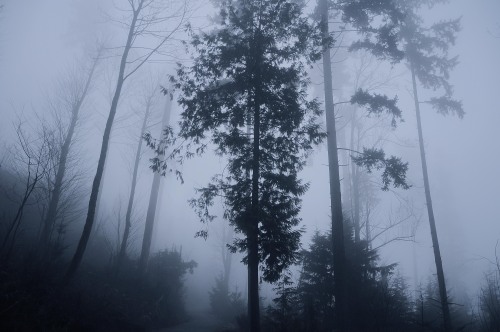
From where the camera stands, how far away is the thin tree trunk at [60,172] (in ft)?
42.5

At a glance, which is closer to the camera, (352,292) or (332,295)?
(352,292)

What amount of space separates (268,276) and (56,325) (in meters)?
5.31

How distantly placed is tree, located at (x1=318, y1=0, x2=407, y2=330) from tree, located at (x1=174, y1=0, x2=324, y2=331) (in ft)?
6.23

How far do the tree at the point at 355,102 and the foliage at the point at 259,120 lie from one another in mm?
1826

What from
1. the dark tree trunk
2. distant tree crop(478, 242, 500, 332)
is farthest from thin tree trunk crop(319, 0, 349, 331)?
distant tree crop(478, 242, 500, 332)

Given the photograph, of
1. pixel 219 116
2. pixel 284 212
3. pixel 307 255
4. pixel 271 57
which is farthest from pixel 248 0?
pixel 307 255

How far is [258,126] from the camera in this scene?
9164mm

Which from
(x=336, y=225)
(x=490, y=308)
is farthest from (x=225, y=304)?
(x=490, y=308)

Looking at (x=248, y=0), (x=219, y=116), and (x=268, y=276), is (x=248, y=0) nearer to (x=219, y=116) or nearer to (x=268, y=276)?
(x=219, y=116)

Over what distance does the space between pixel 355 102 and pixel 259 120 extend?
5743 millimetres

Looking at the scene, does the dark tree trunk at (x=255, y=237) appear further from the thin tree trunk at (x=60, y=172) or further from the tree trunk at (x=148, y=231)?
the tree trunk at (x=148, y=231)

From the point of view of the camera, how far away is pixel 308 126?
9.45 metres

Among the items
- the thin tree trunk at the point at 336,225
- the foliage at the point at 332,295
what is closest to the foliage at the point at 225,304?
the foliage at the point at 332,295

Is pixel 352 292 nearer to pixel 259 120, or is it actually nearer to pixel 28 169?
pixel 259 120
